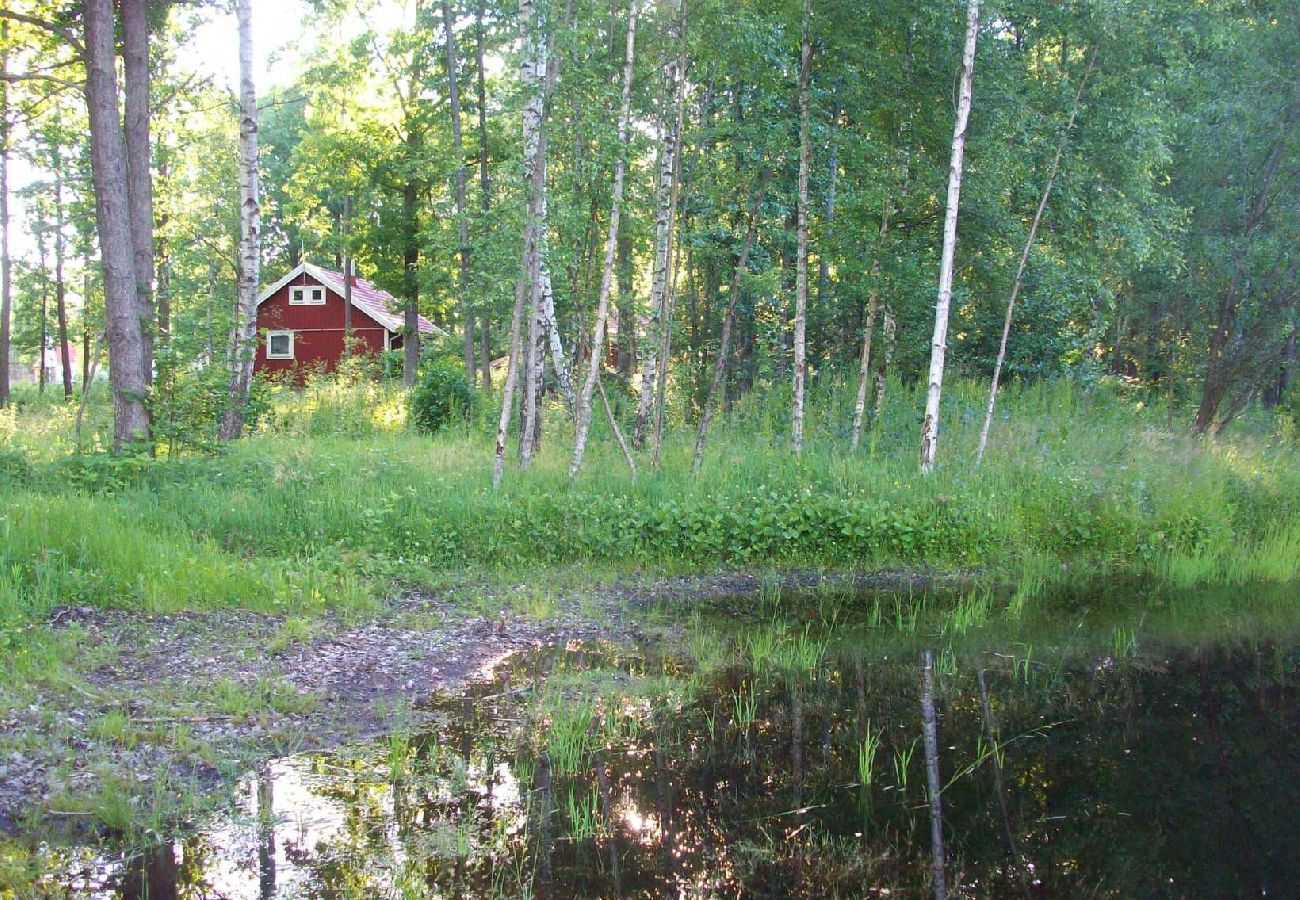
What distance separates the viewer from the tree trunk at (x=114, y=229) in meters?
11.2

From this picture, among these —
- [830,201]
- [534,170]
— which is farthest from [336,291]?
[534,170]

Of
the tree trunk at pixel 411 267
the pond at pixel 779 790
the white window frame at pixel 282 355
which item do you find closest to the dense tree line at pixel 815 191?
the pond at pixel 779 790

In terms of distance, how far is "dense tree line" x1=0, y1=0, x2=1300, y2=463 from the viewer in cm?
1173

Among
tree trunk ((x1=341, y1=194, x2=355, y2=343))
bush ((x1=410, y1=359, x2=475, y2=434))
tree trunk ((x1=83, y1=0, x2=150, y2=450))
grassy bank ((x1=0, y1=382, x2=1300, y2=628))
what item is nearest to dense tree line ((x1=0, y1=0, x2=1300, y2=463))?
tree trunk ((x1=83, y1=0, x2=150, y2=450))

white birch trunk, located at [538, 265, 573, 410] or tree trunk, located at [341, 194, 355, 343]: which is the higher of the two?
A: tree trunk, located at [341, 194, 355, 343]

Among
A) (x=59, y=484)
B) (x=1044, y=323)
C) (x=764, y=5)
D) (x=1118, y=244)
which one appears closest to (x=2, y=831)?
(x=59, y=484)

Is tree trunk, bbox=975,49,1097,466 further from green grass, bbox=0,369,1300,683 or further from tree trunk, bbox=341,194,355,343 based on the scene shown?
tree trunk, bbox=341,194,355,343

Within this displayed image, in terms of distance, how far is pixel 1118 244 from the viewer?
13.7 m

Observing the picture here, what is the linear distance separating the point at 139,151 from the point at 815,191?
38.2ft

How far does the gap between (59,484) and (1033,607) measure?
11.2 meters

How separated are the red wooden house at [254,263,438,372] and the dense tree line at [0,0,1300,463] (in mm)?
16688

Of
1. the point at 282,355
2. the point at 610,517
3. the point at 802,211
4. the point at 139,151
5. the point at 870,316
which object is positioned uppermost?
the point at 139,151

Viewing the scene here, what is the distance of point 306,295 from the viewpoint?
37.2 m

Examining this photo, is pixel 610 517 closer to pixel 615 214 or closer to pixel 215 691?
pixel 615 214
